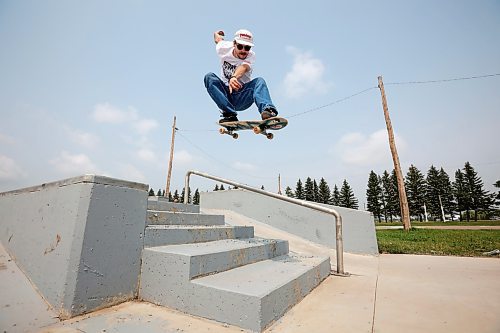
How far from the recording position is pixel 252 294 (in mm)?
1809

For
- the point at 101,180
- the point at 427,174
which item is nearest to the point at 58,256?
the point at 101,180

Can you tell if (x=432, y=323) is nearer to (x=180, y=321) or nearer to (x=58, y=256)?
(x=180, y=321)

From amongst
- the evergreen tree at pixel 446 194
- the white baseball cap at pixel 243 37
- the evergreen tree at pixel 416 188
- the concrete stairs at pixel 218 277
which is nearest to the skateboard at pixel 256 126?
the white baseball cap at pixel 243 37

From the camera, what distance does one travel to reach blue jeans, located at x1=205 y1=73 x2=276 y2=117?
389 centimetres

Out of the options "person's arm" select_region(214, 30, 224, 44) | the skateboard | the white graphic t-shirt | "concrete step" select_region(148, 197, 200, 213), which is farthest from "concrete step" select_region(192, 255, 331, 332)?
"person's arm" select_region(214, 30, 224, 44)

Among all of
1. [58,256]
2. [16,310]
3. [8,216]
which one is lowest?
[16,310]

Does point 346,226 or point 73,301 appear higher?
point 346,226

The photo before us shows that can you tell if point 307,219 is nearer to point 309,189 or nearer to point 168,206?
point 168,206

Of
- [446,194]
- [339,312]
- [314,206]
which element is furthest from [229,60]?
[446,194]

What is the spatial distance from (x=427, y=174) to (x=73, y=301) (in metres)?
78.1

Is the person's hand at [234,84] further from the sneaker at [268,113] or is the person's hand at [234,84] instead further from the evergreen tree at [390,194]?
the evergreen tree at [390,194]

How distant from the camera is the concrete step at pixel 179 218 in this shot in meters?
2.94

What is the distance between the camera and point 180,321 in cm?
188

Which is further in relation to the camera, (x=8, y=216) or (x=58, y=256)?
(x=8, y=216)
